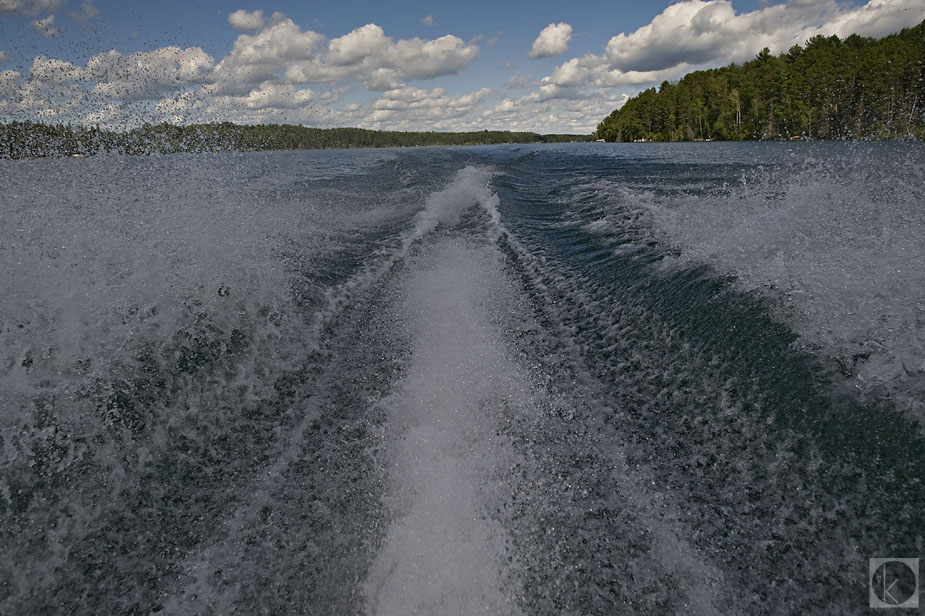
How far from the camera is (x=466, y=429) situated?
3.34 metres

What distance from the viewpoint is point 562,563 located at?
2375 mm

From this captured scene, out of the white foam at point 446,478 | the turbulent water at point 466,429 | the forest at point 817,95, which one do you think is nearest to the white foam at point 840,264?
the turbulent water at point 466,429

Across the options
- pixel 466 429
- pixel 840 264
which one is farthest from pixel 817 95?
pixel 466 429

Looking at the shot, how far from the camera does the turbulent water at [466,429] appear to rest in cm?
229

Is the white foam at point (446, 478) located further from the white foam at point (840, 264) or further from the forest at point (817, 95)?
the forest at point (817, 95)

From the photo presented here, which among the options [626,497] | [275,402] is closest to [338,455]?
[275,402]

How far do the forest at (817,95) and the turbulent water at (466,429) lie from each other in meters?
48.8

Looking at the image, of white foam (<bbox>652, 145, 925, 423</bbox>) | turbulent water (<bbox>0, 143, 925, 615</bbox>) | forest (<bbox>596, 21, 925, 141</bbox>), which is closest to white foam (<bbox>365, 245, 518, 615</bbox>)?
turbulent water (<bbox>0, 143, 925, 615</bbox>)

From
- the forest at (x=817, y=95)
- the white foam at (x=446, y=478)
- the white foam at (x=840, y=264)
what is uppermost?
the forest at (x=817, y=95)

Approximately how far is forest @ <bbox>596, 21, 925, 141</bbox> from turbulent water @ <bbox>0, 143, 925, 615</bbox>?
48815mm

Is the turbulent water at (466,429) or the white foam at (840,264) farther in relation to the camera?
the white foam at (840,264)

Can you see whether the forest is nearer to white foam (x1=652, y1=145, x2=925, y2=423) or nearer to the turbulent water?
white foam (x1=652, y1=145, x2=925, y2=423)

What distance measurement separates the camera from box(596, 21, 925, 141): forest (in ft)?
134

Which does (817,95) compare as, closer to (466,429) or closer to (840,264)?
(840,264)
